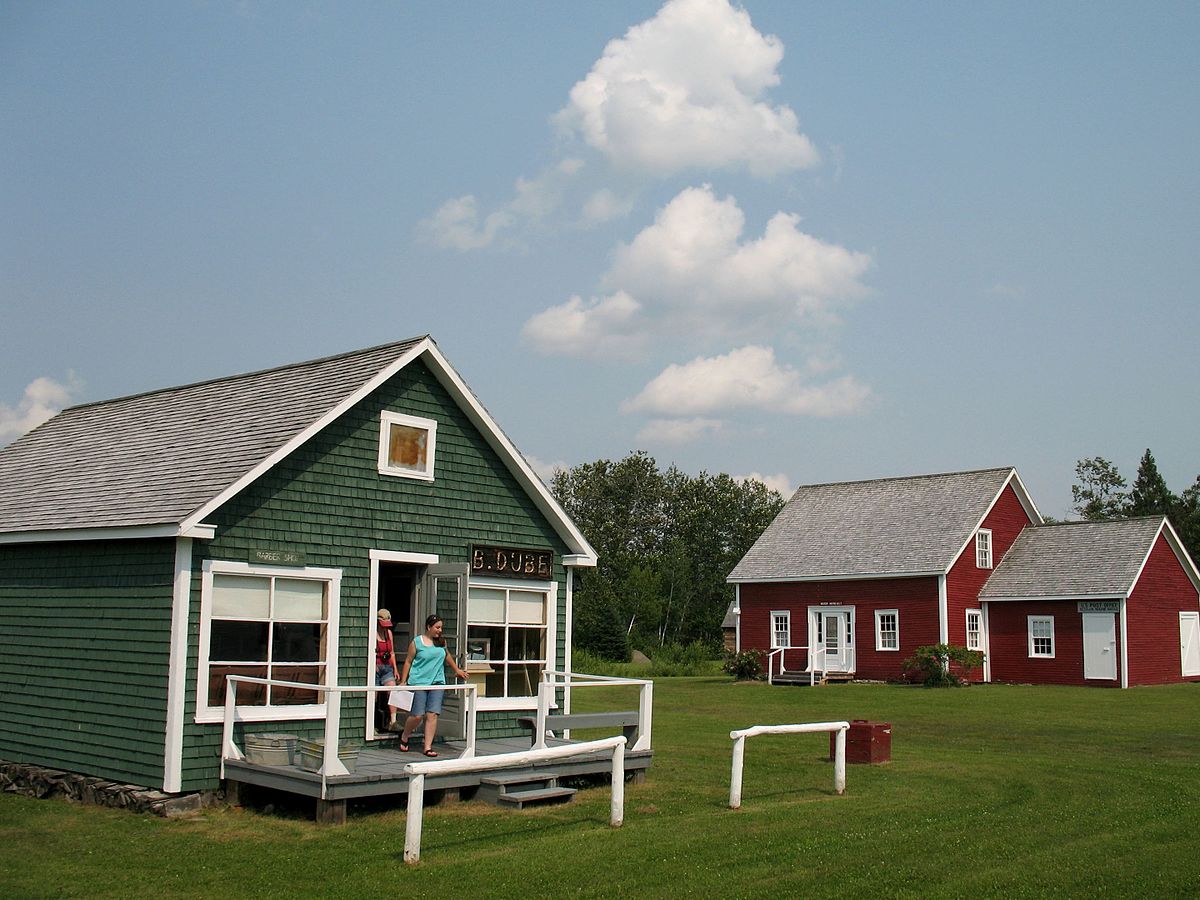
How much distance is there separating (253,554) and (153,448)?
360cm

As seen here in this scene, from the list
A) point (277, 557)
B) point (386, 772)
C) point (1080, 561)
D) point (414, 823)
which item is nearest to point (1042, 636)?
point (1080, 561)

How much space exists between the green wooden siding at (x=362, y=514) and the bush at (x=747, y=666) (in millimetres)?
24417

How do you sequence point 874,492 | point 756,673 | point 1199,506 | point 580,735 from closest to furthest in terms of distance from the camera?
point 580,735 < point 756,673 < point 874,492 < point 1199,506

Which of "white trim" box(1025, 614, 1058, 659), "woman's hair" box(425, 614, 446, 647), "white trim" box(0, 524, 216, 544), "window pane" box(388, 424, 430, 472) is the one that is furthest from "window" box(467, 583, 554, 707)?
"white trim" box(1025, 614, 1058, 659)

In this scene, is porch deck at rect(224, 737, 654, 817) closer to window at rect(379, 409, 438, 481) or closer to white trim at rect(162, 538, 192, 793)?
white trim at rect(162, 538, 192, 793)

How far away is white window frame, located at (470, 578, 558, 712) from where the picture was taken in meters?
17.5

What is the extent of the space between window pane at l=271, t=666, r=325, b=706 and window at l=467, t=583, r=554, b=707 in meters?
2.22

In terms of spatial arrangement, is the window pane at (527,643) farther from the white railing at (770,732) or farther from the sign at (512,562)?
the white railing at (770,732)

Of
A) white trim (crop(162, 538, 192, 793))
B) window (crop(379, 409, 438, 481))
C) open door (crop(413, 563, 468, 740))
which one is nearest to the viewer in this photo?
white trim (crop(162, 538, 192, 793))

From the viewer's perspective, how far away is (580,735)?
2469 cm

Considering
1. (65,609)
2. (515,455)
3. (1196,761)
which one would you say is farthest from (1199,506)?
(65,609)

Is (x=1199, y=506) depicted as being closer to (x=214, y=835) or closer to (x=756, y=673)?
(x=756, y=673)

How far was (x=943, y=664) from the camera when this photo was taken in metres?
38.8

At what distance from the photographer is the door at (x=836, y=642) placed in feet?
138
